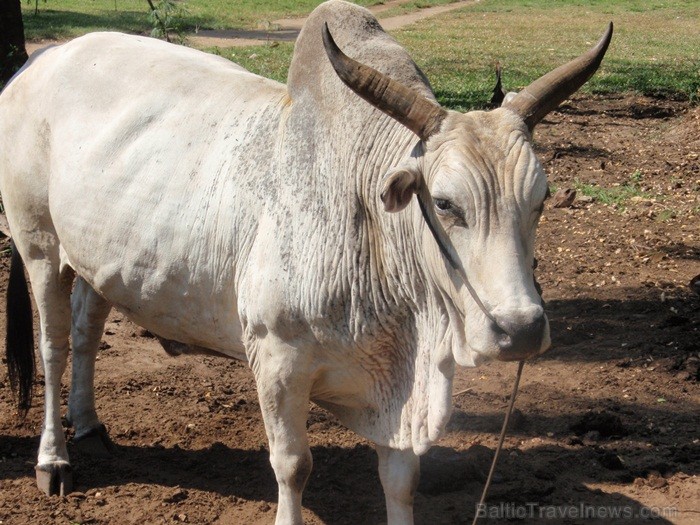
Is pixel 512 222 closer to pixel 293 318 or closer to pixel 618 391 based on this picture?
pixel 293 318

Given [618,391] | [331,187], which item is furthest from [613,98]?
[331,187]

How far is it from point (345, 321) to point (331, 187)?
0.41 m

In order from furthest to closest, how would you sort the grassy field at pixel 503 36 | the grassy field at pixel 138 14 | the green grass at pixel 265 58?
the grassy field at pixel 138 14 → the green grass at pixel 265 58 → the grassy field at pixel 503 36

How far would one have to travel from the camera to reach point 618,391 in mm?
4410

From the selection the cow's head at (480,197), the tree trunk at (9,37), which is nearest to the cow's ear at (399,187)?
the cow's head at (480,197)

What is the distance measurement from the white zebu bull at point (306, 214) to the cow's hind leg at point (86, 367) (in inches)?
11.3

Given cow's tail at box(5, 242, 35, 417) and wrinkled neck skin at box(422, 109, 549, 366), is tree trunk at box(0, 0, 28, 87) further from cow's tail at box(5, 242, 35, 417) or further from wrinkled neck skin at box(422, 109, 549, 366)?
wrinkled neck skin at box(422, 109, 549, 366)

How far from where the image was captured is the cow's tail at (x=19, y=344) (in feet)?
13.8

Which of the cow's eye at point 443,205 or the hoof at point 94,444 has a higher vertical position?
the cow's eye at point 443,205

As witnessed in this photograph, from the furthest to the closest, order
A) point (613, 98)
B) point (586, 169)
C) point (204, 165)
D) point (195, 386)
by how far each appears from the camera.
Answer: point (613, 98) → point (586, 169) → point (195, 386) → point (204, 165)

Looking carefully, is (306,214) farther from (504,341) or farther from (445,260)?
(504,341)

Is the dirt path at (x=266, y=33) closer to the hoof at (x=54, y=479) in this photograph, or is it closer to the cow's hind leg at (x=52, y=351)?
the cow's hind leg at (x=52, y=351)

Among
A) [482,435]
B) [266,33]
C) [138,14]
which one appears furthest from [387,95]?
[138,14]

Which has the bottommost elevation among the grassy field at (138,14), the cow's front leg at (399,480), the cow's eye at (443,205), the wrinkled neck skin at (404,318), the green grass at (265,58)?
the grassy field at (138,14)
